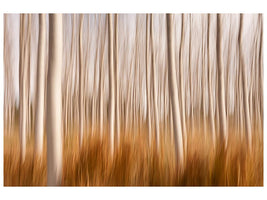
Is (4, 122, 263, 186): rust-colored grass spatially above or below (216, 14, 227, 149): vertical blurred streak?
below

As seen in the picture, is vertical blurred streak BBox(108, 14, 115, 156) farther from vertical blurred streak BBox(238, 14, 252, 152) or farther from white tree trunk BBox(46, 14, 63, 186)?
vertical blurred streak BBox(238, 14, 252, 152)

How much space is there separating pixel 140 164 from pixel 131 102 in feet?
1.55

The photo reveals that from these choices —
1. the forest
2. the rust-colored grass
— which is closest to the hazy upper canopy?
the forest

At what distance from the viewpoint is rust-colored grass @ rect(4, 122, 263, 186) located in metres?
2.10

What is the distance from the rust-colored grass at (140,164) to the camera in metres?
2.10

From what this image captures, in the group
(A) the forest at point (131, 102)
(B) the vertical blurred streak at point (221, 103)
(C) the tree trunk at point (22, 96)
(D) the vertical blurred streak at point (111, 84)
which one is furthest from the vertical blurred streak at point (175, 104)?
(C) the tree trunk at point (22, 96)

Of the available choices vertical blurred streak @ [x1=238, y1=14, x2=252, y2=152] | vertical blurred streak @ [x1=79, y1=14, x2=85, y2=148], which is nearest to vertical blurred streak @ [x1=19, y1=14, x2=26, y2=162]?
vertical blurred streak @ [x1=79, y1=14, x2=85, y2=148]

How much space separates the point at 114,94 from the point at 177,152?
65cm

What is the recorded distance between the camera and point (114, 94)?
83.9 inches

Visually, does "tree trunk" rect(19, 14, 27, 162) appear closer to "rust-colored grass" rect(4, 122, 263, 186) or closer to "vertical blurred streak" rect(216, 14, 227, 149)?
"rust-colored grass" rect(4, 122, 263, 186)

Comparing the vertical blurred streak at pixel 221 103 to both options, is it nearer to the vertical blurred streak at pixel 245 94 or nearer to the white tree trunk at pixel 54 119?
the vertical blurred streak at pixel 245 94

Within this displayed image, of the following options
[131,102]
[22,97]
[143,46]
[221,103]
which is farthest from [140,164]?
[22,97]

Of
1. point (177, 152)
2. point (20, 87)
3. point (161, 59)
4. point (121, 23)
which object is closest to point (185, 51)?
point (161, 59)
